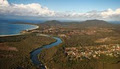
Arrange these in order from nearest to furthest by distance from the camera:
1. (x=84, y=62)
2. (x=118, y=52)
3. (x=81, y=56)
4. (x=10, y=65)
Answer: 1. (x=10, y=65)
2. (x=84, y=62)
3. (x=81, y=56)
4. (x=118, y=52)

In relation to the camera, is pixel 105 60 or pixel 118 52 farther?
pixel 118 52

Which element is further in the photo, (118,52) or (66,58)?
(118,52)

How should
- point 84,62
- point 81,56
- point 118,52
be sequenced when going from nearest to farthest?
point 84,62
point 81,56
point 118,52

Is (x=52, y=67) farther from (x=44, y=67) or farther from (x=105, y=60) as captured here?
(x=105, y=60)

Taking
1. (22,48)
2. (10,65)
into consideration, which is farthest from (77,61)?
(22,48)

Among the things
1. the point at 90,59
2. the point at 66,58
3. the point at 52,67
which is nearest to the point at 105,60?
the point at 90,59

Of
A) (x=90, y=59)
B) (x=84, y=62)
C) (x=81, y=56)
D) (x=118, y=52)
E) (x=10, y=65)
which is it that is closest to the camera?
(x=10, y=65)

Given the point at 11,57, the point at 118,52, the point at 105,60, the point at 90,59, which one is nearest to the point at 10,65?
the point at 11,57

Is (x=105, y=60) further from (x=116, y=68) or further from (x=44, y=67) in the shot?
(x=44, y=67)
